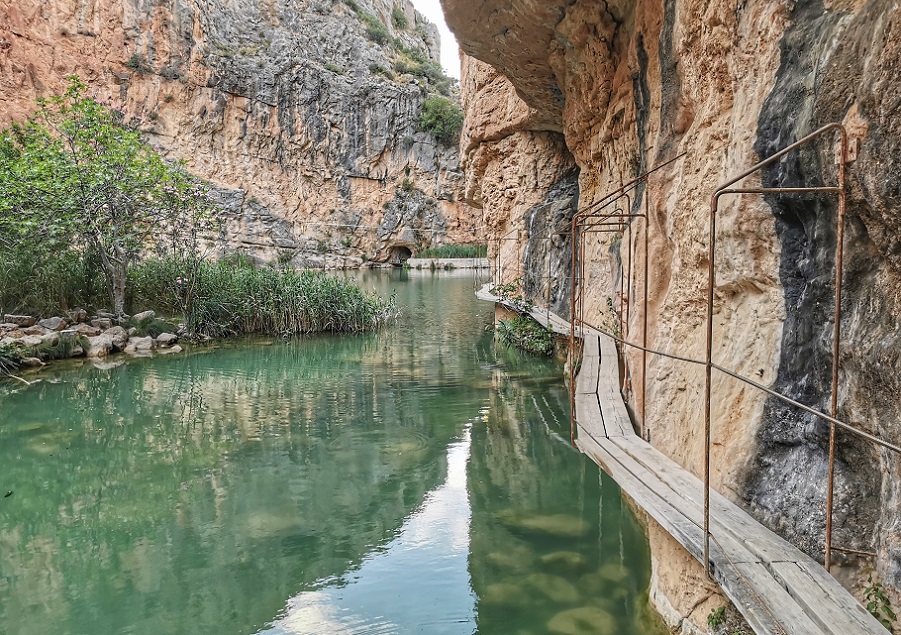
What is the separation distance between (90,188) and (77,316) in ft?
8.99

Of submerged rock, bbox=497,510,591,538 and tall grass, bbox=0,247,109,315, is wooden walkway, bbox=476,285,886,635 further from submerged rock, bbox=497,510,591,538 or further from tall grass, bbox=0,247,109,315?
tall grass, bbox=0,247,109,315

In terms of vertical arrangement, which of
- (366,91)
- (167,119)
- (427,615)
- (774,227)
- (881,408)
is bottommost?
(427,615)

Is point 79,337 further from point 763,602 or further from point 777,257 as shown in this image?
point 763,602

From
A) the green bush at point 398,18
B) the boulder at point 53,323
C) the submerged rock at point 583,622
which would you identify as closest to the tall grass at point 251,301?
the boulder at point 53,323

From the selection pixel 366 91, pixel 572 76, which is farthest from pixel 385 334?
pixel 366 91

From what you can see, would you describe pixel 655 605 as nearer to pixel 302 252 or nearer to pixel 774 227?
pixel 774 227

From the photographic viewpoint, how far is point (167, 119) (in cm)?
3759

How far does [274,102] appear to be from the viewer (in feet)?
134

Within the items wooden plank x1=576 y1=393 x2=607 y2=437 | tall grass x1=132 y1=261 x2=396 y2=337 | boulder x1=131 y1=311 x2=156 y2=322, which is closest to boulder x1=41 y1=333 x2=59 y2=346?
boulder x1=131 y1=311 x2=156 y2=322

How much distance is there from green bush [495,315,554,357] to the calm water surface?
6.05 ft

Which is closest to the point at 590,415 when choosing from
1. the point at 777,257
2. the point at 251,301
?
the point at 777,257

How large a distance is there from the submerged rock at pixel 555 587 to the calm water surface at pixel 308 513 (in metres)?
0.02

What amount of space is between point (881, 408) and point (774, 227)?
1.00 meters

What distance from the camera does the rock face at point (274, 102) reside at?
113ft
